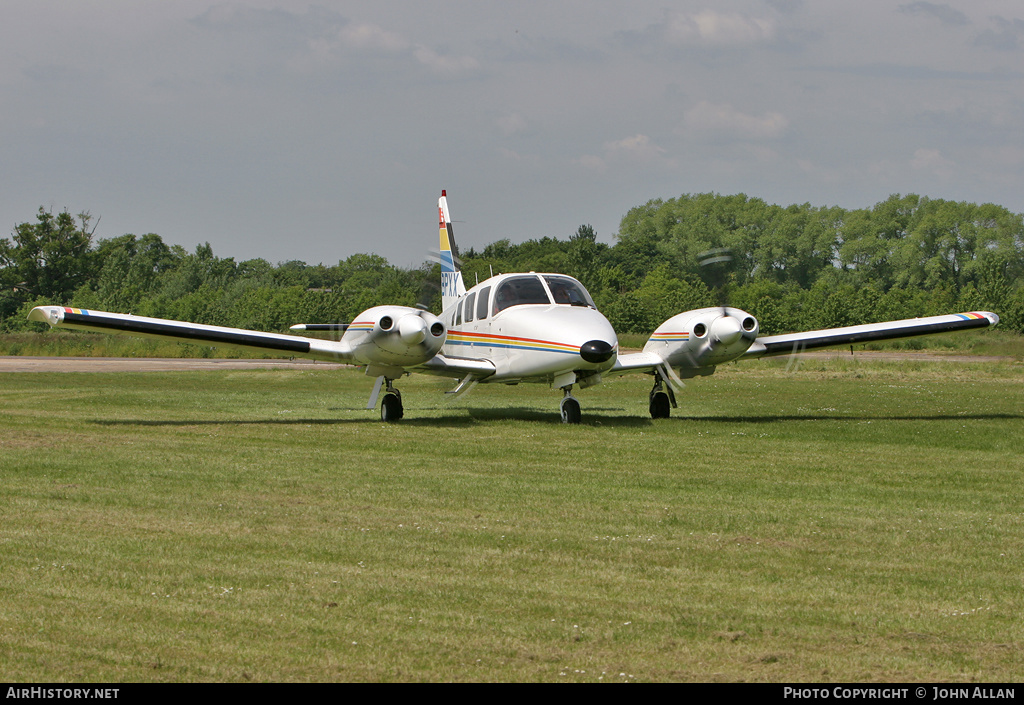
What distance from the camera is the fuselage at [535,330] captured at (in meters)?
16.8

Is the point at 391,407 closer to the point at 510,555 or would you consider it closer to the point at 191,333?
the point at 191,333

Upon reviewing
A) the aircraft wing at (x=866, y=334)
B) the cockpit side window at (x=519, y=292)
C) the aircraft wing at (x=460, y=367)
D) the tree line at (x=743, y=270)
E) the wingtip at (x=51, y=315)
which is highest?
the tree line at (x=743, y=270)

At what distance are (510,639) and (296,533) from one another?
3282mm

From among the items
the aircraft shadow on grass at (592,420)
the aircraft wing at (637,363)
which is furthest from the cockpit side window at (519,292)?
the aircraft shadow on grass at (592,420)

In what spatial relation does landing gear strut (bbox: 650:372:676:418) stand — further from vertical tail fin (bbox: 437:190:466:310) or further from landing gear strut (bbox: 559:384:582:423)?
vertical tail fin (bbox: 437:190:466:310)

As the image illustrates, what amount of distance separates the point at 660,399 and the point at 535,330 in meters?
3.35

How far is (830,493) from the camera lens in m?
10.1

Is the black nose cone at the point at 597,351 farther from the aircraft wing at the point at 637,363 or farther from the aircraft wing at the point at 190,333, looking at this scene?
the aircraft wing at the point at 190,333

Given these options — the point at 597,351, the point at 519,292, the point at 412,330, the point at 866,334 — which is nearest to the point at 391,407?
the point at 412,330

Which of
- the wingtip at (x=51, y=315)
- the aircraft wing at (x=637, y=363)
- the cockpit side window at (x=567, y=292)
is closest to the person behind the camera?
the wingtip at (x=51, y=315)

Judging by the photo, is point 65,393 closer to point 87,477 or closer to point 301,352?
Result: point 301,352

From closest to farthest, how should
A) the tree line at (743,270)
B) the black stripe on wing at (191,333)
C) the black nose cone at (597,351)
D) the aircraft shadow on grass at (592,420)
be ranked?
the black nose cone at (597,351) < the black stripe on wing at (191,333) < the aircraft shadow on grass at (592,420) < the tree line at (743,270)

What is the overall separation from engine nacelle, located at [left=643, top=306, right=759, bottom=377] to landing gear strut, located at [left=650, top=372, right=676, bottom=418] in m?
0.54

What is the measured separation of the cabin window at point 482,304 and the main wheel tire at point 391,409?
7.56 ft
